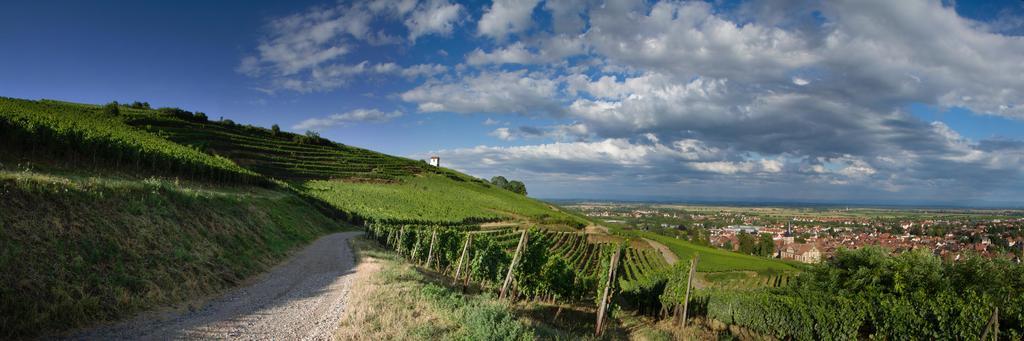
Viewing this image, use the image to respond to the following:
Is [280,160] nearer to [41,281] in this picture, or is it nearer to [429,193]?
[429,193]

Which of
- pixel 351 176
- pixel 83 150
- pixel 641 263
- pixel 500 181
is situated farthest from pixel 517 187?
pixel 83 150

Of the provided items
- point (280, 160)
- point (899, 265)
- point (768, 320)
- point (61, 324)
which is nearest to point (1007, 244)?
point (899, 265)

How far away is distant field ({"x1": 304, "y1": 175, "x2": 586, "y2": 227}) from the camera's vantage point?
192ft

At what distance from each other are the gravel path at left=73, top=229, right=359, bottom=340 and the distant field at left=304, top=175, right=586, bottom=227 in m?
32.1

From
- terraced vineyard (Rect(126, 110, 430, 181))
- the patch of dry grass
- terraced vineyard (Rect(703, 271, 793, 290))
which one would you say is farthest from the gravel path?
terraced vineyard (Rect(126, 110, 430, 181))

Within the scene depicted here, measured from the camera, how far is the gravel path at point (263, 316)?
8.39 m

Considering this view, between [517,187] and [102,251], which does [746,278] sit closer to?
[102,251]

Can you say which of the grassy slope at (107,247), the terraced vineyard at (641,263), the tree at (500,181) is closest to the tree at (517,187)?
the tree at (500,181)

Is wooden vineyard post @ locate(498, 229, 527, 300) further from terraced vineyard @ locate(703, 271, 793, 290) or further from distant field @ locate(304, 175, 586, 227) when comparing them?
terraced vineyard @ locate(703, 271, 793, 290)

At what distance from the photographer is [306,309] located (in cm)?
1102

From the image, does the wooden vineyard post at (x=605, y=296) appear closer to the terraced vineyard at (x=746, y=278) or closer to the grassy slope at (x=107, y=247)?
the grassy slope at (x=107, y=247)

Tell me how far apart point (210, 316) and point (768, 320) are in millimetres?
19381

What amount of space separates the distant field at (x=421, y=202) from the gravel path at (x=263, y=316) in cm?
3212

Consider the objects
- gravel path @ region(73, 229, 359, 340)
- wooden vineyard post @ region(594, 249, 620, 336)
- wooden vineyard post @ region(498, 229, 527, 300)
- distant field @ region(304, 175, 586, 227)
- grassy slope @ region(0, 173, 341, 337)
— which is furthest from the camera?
distant field @ region(304, 175, 586, 227)
